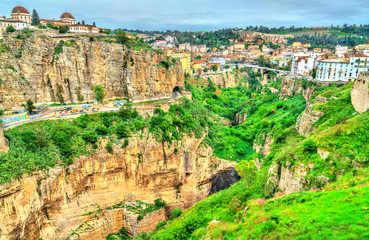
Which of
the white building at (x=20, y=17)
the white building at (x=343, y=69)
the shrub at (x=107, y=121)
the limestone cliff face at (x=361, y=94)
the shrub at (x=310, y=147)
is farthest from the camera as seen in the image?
the white building at (x=343, y=69)

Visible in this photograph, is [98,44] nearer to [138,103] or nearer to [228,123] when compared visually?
[138,103]

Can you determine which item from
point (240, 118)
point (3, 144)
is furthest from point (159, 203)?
point (240, 118)

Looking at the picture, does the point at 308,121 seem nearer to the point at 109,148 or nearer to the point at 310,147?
the point at 310,147

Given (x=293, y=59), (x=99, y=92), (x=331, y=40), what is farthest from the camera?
(x=331, y=40)

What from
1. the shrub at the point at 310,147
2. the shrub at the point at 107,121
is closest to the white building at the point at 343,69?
the shrub at the point at 310,147

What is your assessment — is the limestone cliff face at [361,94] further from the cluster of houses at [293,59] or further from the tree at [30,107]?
the tree at [30,107]

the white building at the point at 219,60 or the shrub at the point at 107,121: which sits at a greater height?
the white building at the point at 219,60

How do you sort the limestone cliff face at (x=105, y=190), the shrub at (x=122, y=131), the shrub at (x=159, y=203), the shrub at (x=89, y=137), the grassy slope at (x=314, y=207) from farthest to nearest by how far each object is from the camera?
the shrub at (x=159, y=203)
the shrub at (x=122, y=131)
the shrub at (x=89, y=137)
the limestone cliff face at (x=105, y=190)
the grassy slope at (x=314, y=207)

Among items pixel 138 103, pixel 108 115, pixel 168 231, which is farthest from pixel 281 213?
pixel 138 103
